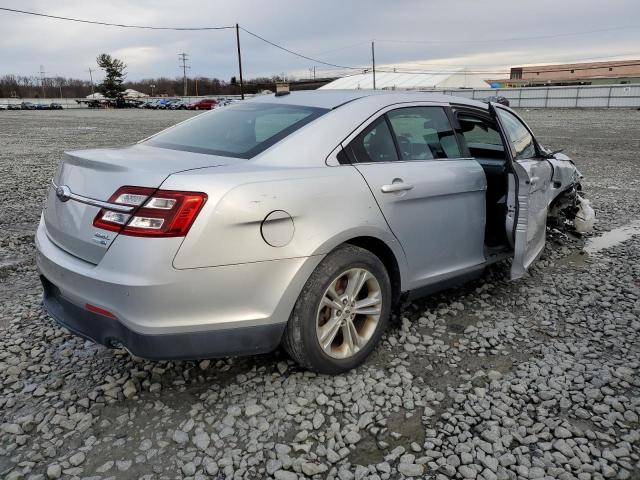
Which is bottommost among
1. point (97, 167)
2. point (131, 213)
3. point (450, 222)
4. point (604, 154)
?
point (604, 154)

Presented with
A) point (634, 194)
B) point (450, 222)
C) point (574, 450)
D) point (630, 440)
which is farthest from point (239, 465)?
point (634, 194)

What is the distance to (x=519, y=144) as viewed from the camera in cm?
437

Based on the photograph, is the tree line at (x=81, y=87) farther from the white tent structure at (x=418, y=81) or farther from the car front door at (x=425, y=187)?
the car front door at (x=425, y=187)

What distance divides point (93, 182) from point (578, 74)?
3531 inches

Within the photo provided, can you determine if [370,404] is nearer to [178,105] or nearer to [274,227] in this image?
[274,227]

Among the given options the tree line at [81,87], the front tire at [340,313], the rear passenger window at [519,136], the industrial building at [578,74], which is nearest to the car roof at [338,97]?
the rear passenger window at [519,136]

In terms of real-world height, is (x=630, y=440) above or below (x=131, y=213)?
below

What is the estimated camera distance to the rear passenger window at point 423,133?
3.25 m

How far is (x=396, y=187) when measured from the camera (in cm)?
296

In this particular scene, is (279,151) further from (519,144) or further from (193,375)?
(519,144)

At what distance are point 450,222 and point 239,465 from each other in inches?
79.5

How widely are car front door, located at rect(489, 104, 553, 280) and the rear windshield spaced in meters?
→ 1.61

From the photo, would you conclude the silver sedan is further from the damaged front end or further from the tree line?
the tree line

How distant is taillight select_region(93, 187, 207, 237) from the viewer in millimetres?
2221
